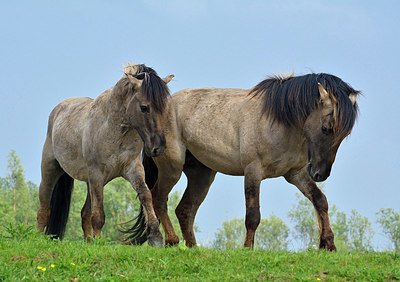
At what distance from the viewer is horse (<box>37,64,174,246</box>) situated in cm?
859

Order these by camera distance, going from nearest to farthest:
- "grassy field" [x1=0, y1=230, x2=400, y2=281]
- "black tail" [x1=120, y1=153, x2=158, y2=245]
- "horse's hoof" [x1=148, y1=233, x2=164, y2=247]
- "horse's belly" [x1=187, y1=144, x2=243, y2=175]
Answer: "grassy field" [x1=0, y1=230, x2=400, y2=281], "horse's hoof" [x1=148, y1=233, x2=164, y2=247], "horse's belly" [x1=187, y1=144, x2=243, y2=175], "black tail" [x1=120, y1=153, x2=158, y2=245]

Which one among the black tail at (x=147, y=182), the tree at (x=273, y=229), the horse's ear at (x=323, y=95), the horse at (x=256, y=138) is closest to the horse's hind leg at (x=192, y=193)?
the horse at (x=256, y=138)

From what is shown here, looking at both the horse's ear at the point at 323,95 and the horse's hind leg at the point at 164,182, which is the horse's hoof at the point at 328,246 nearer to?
the horse's ear at the point at 323,95

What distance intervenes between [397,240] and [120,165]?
28.9 meters

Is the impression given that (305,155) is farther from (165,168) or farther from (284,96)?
(165,168)

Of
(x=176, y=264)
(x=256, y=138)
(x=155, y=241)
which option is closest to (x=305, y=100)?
(x=256, y=138)

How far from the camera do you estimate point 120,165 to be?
9180 mm

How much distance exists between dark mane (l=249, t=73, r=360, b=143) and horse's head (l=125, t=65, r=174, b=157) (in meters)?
1.86

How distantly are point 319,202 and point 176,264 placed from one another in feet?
Answer: 11.4

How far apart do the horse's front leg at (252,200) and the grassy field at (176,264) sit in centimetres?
85

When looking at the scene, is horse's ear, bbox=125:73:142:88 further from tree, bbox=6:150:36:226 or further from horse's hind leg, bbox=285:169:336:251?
tree, bbox=6:150:36:226

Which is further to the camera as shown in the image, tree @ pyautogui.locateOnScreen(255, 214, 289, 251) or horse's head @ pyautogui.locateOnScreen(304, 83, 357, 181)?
tree @ pyautogui.locateOnScreen(255, 214, 289, 251)

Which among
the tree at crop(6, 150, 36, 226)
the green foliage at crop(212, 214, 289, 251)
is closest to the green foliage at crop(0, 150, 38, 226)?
the tree at crop(6, 150, 36, 226)

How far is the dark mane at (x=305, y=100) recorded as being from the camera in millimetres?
8430
